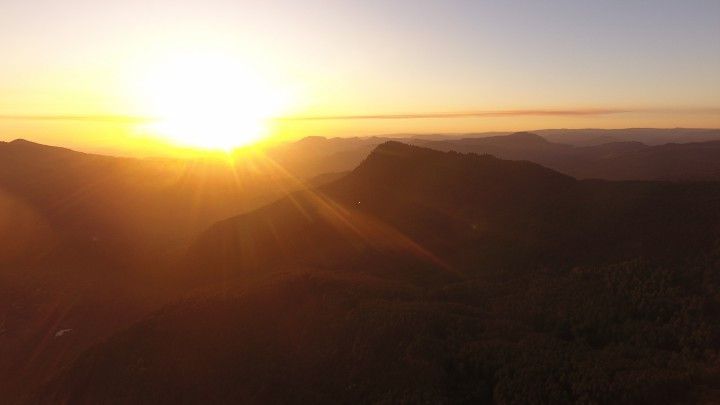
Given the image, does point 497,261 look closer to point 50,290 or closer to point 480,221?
point 480,221

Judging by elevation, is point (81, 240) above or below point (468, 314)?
below

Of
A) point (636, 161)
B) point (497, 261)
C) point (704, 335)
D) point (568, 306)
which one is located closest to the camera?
point (704, 335)

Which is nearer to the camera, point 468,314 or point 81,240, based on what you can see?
point 468,314

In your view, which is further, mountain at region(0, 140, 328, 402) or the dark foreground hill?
mountain at region(0, 140, 328, 402)

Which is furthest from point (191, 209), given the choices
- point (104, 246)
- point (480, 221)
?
point (480, 221)

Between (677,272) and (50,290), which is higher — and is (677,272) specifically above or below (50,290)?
above

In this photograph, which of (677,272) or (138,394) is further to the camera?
(677,272)

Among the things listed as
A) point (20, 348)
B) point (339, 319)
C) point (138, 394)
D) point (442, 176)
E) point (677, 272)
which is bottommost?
point (20, 348)

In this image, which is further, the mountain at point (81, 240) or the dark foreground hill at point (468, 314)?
the mountain at point (81, 240)
